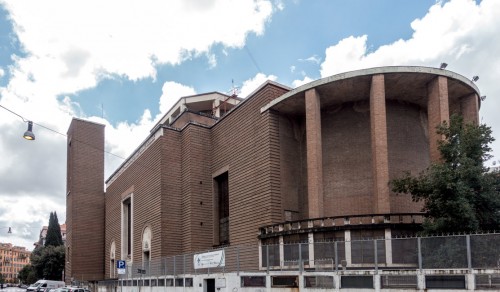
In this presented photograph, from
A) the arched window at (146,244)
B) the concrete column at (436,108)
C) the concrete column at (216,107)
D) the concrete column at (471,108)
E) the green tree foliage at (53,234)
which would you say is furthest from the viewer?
the green tree foliage at (53,234)

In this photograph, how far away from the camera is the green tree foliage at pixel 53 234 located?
343ft

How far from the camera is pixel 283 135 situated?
1278 inches

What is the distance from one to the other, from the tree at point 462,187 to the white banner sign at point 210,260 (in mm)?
9914

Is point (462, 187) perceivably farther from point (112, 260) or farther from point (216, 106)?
point (112, 260)

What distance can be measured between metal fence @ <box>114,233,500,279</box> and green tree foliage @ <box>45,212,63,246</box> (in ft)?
292

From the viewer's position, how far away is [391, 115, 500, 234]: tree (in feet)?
64.0

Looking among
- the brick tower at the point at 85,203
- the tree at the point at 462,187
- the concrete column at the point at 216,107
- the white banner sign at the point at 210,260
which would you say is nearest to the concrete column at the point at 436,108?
the tree at the point at 462,187

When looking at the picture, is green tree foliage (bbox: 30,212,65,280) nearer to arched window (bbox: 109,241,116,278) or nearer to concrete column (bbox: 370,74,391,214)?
arched window (bbox: 109,241,116,278)

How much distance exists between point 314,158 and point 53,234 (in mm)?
92737

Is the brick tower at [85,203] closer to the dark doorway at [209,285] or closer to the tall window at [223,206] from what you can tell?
the tall window at [223,206]

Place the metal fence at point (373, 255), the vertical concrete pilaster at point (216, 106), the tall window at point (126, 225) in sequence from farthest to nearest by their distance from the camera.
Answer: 1. the vertical concrete pilaster at point (216, 106)
2. the tall window at point (126, 225)
3. the metal fence at point (373, 255)

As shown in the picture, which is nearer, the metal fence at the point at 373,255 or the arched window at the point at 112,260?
the metal fence at the point at 373,255

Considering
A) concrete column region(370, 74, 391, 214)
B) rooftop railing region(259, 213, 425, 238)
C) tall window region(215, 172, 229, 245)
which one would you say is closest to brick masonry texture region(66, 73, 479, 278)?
concrete column region(370, 74, 391, 214)

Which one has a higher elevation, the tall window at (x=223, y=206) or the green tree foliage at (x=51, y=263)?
the tall window at (x=223, y=206)
